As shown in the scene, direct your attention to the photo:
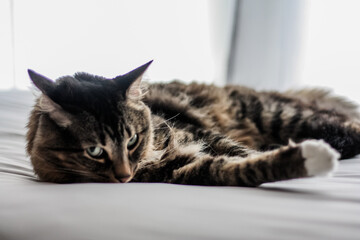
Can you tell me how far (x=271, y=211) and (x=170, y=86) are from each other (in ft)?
4.46

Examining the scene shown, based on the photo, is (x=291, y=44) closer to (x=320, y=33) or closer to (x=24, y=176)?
(x=320, y=33)

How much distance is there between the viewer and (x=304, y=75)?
367 centimetres

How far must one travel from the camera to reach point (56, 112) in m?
1.17

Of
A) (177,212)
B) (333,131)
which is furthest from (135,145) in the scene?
(333,131)

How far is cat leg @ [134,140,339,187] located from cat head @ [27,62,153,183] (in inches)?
4.0

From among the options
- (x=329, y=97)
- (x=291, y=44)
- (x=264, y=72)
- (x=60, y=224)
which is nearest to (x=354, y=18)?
(x=291, y=44)

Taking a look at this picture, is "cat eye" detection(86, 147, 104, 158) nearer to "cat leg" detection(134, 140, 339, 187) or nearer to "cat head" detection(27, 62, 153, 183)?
"cat head" detection(27, 62, 153, 183)

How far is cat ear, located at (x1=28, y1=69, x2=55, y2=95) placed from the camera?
110cm

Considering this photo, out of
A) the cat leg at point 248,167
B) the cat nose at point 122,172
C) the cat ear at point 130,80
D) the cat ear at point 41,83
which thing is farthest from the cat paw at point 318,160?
the cat ear at point 41,83

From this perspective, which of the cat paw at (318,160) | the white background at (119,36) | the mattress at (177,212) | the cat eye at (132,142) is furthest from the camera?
the white background at (119,36)

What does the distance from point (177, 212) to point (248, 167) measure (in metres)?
0.40

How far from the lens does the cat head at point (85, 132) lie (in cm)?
113

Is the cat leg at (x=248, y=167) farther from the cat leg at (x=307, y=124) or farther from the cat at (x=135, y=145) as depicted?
the cat leg at (x=307, y=124)

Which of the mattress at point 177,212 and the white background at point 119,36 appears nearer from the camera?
the mattress at point 177,212
